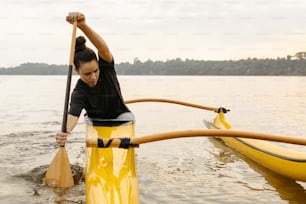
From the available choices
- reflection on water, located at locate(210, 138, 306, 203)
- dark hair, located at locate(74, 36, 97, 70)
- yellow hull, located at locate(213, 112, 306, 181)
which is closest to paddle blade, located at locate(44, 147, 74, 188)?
dark hair, located at locate(74, 36, 97, 70)

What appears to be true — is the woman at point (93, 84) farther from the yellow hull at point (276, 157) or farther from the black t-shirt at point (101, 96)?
the yellow hull at point (276, 157)

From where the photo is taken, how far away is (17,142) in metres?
10.1

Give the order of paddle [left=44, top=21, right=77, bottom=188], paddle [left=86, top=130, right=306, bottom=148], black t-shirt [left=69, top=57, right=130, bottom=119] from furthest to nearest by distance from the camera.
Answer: paddle [left=44, top=21, right=77, bottom=188] < black t-shirt [left=69, top=57, right=130, bottom=119] < paddle [left=86, top=130, right=306, bottom=148]

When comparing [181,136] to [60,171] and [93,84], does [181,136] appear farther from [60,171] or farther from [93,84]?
[60,171]

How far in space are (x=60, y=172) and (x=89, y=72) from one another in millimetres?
1600

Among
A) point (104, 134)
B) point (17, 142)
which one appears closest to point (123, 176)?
point (104, 134)

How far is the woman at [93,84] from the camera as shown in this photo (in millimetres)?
4652

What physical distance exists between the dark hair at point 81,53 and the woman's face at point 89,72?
5cm

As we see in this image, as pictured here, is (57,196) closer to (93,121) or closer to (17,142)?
(93,121)

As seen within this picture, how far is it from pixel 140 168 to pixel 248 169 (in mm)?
2090

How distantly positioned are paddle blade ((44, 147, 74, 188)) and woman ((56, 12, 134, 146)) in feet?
1.88

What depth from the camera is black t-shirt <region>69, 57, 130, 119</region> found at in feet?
16.4

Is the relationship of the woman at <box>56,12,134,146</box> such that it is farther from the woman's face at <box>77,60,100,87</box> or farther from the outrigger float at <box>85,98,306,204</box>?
the outrigger float at <box>85,98,306,204</box>

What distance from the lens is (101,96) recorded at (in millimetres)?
5070
